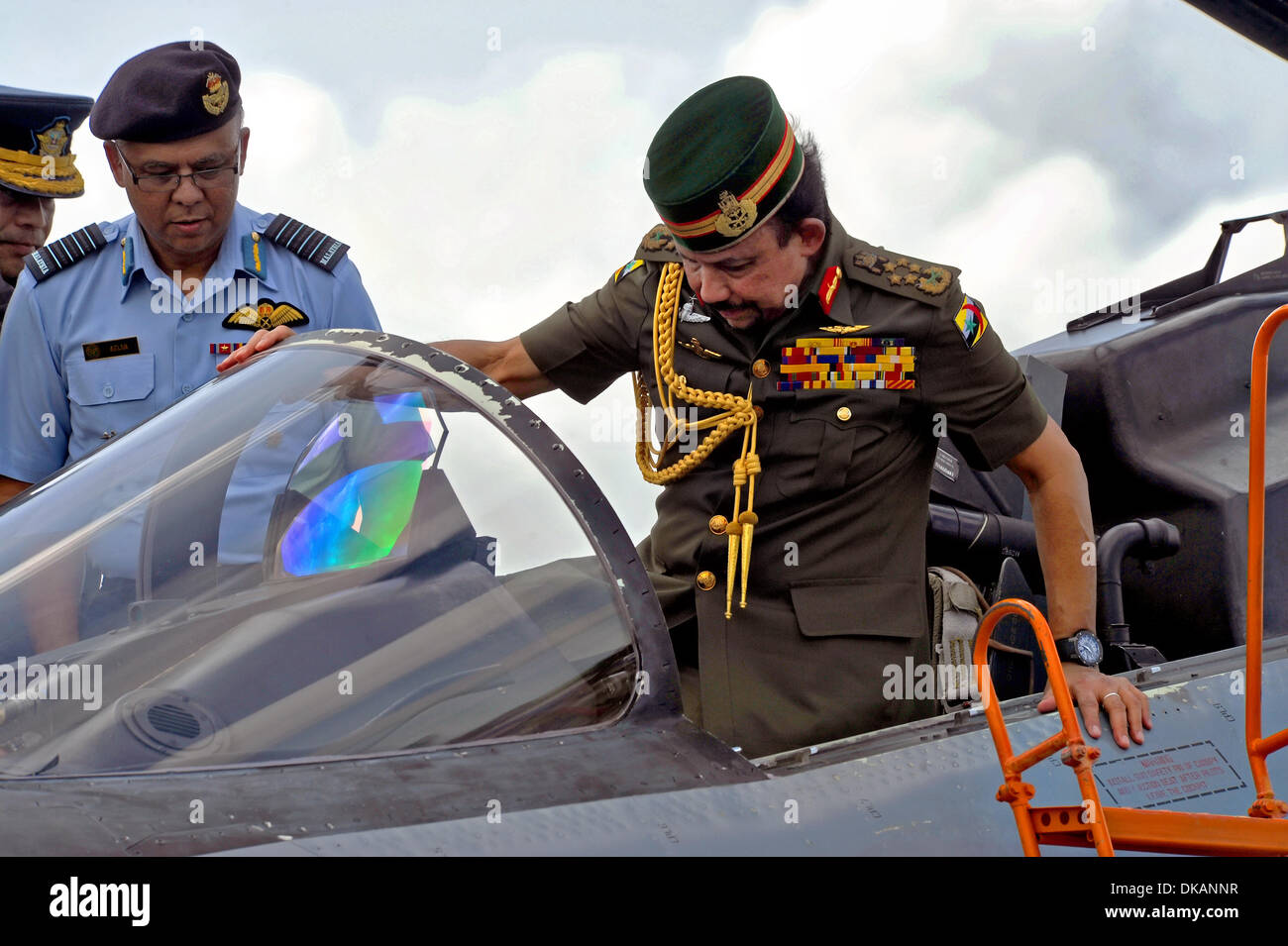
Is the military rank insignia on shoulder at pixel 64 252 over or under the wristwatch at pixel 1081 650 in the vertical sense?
over

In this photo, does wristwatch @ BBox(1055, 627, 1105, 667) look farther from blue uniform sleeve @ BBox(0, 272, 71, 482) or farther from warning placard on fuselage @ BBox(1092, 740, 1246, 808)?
blue uniform sleeve @ BBox(0, 272, 71, 482)

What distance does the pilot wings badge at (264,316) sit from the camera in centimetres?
291

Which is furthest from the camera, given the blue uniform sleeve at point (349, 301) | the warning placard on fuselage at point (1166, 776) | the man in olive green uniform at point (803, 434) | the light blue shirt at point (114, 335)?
the blue uniform sleeve at point (349, 301)

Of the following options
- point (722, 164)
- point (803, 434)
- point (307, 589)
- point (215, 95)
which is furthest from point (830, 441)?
point (215, 95)

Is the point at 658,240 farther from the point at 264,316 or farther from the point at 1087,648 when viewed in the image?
the point at 1087,648

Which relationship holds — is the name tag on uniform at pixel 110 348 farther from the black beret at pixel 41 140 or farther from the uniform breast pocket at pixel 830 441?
the black beret at pixel 41 140

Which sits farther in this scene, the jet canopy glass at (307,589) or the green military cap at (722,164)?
the green military cap at (722,164)

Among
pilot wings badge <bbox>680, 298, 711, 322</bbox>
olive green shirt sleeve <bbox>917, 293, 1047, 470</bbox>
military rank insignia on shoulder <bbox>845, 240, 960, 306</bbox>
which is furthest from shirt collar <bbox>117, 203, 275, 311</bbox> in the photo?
olive green shirt sleeve <bbox>917, 293, 1047, 470</bbox>

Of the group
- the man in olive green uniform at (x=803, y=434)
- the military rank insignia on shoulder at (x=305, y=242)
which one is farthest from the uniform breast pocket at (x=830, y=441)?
the military rank insignia on shoulder at (x=305, y=242)

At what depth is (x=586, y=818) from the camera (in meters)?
1.41

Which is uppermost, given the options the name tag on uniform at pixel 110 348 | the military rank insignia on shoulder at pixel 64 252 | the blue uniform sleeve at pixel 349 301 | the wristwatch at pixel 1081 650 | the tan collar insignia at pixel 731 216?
the military rank insignia on shoulder at pixel 64 252

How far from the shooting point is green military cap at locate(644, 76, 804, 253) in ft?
7.34
